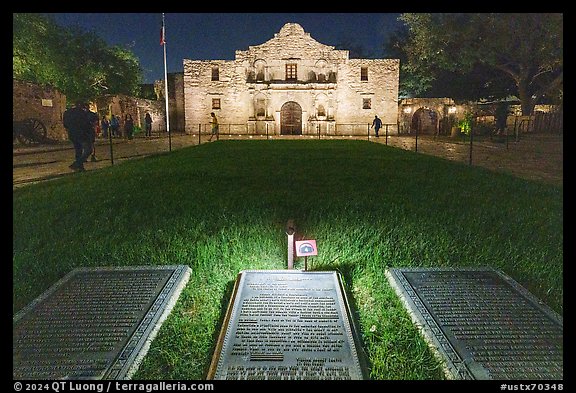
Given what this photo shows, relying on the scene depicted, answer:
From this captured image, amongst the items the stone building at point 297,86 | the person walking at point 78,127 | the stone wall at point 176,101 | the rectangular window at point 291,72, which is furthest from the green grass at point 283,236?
the stone wall at point 176,101

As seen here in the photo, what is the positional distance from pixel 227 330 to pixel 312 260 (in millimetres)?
1387

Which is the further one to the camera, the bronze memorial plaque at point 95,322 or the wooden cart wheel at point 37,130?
the wooden cart wheel at point 37,130

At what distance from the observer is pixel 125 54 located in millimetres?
35625

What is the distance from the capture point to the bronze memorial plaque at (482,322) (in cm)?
209

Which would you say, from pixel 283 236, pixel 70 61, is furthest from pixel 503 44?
pixel 70 61

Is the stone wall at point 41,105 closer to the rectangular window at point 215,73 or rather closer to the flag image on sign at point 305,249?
the rectangular window at point 215,73

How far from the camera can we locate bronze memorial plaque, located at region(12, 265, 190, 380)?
2115 mm

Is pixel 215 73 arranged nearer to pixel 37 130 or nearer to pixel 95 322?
pixel 37 130

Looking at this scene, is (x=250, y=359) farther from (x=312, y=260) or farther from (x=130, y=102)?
(x=130, y=102)

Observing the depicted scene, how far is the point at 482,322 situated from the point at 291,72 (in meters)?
31.1

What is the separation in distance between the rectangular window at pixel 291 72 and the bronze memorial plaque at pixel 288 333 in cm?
3032

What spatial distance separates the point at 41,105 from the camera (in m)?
16.7

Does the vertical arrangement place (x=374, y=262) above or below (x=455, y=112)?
below
